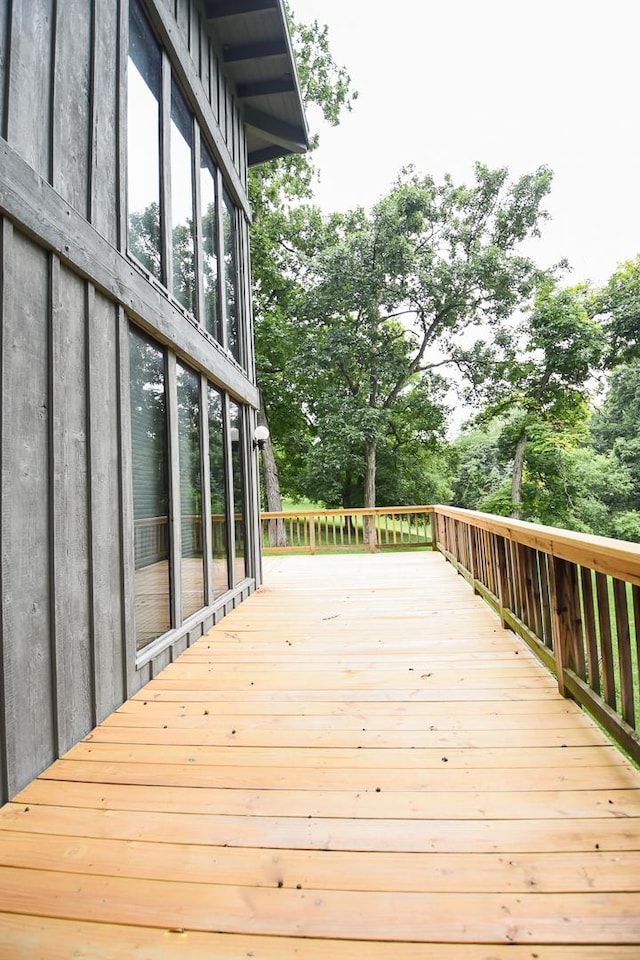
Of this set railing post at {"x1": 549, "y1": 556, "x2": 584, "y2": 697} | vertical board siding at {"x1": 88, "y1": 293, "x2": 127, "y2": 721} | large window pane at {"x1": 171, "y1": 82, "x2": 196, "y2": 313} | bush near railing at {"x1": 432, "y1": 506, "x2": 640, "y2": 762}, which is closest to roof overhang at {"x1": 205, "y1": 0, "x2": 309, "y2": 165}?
large window pane at {"x1": 171, "y1": 82, "x2": 196, "y2": 313}

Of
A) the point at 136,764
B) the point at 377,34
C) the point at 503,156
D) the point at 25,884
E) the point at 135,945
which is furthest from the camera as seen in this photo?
the point at 377,34

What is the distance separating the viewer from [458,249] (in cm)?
1264

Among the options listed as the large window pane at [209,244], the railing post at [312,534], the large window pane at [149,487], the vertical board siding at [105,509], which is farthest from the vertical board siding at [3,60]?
the railing post at [312,534]

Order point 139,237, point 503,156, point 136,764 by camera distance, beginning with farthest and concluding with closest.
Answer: point 503,156 < point 139,237 < point 136,764

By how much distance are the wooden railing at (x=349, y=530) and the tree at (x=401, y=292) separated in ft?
10.8

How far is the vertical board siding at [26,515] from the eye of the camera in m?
1.71

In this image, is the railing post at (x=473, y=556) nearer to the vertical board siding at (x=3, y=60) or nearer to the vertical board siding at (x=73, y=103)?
the vertical board siding at (x=73, y=103)

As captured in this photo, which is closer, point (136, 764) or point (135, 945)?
point (135, 945)

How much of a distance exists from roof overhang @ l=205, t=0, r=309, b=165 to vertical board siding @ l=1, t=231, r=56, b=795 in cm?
414

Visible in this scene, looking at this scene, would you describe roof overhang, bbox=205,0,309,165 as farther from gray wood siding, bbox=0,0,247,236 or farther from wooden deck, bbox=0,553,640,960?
→ wooden deck, bbox=0,553,640,960

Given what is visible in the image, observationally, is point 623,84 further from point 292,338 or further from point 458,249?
point 292,338

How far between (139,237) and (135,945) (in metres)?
3.34

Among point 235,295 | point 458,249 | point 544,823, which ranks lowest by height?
point 544,823

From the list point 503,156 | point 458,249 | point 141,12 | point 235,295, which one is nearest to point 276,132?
point 235,295
